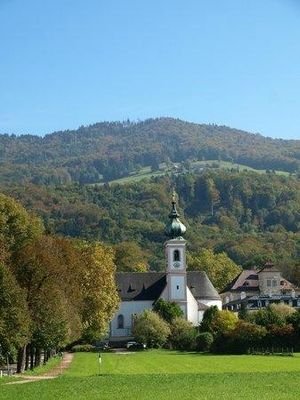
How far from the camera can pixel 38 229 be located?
60312 millimetres

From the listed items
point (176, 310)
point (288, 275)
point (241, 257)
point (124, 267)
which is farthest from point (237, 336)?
point (241, 257)

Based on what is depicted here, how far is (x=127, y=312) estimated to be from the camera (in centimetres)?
9456

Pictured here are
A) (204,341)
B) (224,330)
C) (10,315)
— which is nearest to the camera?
(10,315)

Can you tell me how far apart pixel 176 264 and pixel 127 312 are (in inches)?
314

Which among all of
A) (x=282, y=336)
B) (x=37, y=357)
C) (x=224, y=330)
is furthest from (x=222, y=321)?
(x=37, y=357)

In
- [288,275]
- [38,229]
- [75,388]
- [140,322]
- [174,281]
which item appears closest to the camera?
[75,388]

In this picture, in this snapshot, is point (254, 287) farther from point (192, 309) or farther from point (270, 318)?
point (270, 318)

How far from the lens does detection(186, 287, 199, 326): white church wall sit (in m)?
91.8

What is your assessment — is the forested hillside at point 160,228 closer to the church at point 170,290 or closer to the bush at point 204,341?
the church at point 170,290

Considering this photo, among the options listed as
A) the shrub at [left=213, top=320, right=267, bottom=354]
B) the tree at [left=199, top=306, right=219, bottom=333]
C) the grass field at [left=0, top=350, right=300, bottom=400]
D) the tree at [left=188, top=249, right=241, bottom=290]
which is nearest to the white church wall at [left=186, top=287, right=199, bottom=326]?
the tree at [left=199, top=306, right=219, bottom=333]

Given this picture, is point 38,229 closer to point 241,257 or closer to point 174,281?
point 174,281

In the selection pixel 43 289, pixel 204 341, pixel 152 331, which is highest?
pixel 43 289

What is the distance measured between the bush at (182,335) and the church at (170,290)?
8743mm

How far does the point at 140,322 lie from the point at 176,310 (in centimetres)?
762
